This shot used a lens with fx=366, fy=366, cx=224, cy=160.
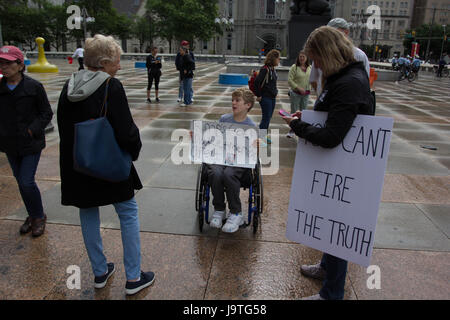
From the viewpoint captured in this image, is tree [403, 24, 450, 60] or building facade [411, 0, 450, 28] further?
building facade [411, 0, 450, 28]

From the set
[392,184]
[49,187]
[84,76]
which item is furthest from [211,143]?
[392,184]

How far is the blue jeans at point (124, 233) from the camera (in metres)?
2.71

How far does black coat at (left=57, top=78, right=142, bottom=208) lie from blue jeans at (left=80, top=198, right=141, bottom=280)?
0.40ft

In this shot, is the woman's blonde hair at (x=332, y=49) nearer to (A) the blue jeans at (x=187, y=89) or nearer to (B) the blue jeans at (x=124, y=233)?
(B) the blue jeans at (x=124, y=233)

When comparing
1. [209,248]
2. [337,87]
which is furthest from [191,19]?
[337,87]

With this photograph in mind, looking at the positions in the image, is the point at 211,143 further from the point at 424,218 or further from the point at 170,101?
the point at 170,101

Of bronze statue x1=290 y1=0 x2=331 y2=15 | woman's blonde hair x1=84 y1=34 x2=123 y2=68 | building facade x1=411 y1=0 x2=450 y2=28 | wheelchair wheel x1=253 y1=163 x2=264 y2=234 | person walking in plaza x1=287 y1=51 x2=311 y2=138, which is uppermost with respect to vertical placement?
building facade x1=411 y1=0 x2=450 y2=28

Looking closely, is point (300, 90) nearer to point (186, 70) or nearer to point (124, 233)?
point (186, 70)

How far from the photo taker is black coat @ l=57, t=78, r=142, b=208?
2.41 meters

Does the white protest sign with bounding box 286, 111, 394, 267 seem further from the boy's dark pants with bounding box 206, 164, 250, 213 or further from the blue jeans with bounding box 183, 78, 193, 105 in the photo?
the blue jeans with bounding box 183, 78, 193, 105

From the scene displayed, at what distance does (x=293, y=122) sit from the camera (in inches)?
103

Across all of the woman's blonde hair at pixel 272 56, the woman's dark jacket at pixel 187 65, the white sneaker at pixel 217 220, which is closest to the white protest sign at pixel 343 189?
the white sneaker at pixel 217 220

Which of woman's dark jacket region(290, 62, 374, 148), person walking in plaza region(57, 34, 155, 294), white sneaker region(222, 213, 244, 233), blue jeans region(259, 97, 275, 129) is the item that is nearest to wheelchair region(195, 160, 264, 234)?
white sneaker region(222, 213, 244, 233)

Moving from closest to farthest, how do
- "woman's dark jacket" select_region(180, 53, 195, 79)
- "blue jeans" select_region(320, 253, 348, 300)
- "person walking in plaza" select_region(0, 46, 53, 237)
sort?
"blue jeans" select_region(320, 253, 348, 300)
"person walking in plaza" select_region(0, 46, 53, 237)
"woman's dark jacket" select_region(180, 53, 195, 79)
